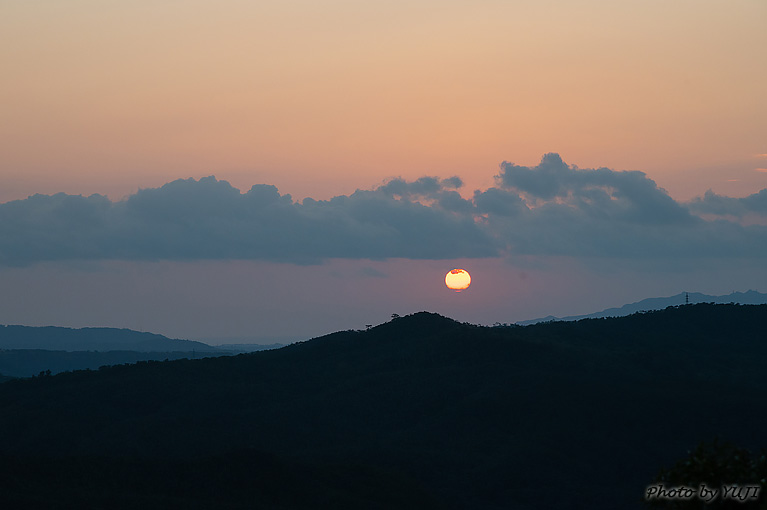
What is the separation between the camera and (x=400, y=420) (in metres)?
97.3

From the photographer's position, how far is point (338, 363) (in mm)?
129500

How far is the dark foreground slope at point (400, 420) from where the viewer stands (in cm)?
6359

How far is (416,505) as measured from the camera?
209 feet

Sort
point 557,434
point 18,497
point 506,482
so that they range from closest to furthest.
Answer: point 18,497 → point 506,482 → point 557,434

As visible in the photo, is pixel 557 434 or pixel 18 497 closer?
pixel 18 497

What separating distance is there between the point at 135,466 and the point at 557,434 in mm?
42154

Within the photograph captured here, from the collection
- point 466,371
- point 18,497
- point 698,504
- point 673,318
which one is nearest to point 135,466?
point 18,497

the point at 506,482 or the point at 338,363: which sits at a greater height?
the point at 338,363

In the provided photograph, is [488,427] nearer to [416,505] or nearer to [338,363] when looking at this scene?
[416,505]

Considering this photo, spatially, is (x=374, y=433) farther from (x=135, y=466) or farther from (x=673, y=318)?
(x=673, y=318)

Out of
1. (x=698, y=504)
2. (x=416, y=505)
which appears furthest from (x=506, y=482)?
(x=698, y=504)

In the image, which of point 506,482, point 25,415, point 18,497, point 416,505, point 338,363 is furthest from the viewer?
point 338,363

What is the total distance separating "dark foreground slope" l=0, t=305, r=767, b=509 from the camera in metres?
63.6

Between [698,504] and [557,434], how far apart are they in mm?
59965
